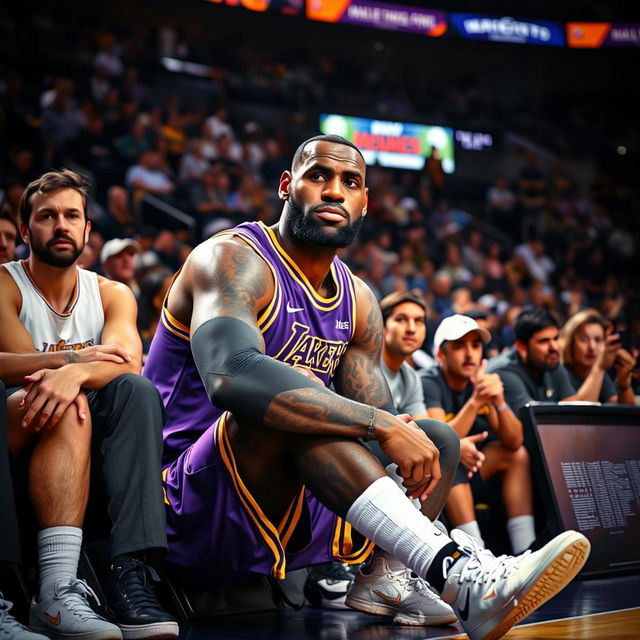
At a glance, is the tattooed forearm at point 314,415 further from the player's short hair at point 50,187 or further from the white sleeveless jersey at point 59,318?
the player's short hair at point 50,187

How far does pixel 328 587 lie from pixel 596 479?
1376mm

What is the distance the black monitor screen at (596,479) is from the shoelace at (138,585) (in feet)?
6.08

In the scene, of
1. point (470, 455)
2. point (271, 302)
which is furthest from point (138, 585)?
point (470, 455)

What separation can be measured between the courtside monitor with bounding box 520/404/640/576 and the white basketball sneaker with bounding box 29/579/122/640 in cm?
203

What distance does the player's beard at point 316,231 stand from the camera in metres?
2.67

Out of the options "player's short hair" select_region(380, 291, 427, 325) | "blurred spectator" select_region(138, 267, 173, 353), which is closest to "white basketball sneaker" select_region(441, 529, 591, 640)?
"player's short hair" select_region(380, 291, 427, 325)

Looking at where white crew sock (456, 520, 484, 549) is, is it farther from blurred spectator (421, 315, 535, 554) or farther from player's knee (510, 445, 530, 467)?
player's knee (510, 445, 530, 467)

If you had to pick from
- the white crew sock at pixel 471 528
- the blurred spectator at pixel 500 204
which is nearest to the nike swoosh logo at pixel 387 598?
the white crew sock at pixel 471 528

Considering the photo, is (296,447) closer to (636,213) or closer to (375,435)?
(375,435)

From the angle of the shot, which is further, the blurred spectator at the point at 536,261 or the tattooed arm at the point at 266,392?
the blurred spectator at the point at 536,261

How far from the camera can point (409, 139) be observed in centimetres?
1383

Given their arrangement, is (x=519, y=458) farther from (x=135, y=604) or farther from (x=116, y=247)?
(x=116, y=247)

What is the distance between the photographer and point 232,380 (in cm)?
212

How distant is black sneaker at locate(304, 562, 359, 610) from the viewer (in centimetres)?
293
